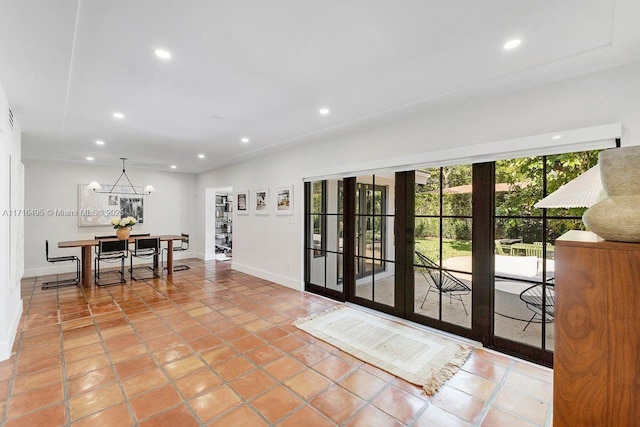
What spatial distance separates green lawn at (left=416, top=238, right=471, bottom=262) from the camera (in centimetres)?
310

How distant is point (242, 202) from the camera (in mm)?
6379

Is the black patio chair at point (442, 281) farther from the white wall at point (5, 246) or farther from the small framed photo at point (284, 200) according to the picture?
the white wall at point (5, 246)

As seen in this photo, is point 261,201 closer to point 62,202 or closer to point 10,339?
point 10,339

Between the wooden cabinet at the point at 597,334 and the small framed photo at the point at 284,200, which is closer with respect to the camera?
the wooden cabinet at the point at 597,334

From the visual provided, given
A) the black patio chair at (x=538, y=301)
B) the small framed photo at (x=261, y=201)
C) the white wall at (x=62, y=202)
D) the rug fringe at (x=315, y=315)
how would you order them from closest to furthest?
the black patio chair at (x=538, y=301), the rug fringe at (x=315, y=315), the small framed photo at (x=261, y=201), the white wall at (x=62, y=202)

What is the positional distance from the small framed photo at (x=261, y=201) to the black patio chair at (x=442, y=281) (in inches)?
126

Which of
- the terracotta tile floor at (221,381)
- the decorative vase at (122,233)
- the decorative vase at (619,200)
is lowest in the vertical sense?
the terracotta tile floor at (221,381)

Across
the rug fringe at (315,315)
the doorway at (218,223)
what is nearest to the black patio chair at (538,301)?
the rug fringe at (315,315)

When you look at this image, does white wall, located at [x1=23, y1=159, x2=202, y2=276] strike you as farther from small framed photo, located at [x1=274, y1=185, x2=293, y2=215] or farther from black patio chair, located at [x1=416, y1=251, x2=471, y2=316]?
black patio chair, located at [x1=416, y1=251, x2=471, y2=316]

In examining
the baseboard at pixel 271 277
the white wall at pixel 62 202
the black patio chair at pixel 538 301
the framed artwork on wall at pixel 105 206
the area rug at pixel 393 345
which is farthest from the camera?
the framed artwork on wall at pixel 105 206

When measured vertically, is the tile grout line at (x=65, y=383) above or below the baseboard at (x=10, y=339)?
below

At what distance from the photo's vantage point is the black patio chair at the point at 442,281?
3197 mm

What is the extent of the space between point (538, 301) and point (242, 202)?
5390 mm

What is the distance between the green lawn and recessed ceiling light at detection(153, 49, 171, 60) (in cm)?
306
